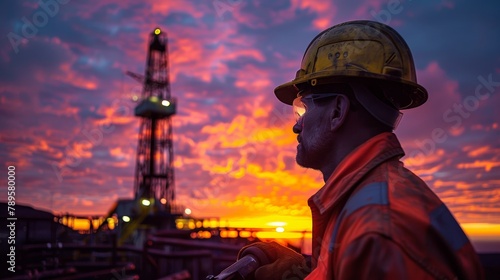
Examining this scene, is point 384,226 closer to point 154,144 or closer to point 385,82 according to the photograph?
point 385,82

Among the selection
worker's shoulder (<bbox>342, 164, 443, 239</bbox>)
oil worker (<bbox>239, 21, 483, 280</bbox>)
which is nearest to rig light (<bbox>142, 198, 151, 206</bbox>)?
oil worker (<bbox>239, 21, 483, 280</bbox>)

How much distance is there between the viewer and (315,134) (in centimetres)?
236

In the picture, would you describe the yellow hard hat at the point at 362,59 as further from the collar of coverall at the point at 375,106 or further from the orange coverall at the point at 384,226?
the orange coverall at the point at 384,226

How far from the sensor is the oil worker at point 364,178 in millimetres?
1457

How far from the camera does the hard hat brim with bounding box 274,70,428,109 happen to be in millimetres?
2283

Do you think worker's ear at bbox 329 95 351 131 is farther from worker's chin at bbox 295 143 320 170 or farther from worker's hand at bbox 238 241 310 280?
worker's hand at bbox 238 241 310 280

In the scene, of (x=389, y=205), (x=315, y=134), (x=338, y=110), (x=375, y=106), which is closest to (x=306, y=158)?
(x=315, y=134)

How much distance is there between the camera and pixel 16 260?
1068 centimetres

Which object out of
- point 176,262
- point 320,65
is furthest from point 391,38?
point 176,262

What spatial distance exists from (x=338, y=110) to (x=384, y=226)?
953 millimetres

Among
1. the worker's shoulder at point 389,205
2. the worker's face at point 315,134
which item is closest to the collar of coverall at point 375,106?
the worker's face at point 315,134

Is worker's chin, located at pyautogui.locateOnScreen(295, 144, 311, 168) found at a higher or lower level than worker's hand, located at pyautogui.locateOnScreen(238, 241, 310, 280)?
higher

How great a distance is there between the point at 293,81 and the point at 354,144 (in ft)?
1.97

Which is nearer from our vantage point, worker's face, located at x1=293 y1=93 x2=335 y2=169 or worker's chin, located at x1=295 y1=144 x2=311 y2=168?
worker's face, located at x1=293 y1=93 x2=335 y2=169
